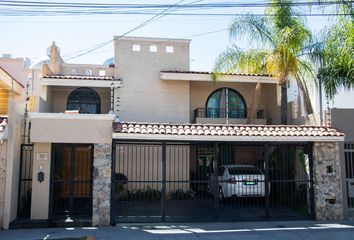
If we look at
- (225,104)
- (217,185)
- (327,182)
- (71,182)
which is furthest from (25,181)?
(225,104)

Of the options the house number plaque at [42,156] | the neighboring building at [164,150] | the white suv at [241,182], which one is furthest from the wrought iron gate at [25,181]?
the white suv at [241,182]

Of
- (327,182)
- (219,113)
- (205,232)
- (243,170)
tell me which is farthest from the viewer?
(219,113)

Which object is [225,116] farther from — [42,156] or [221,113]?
[42,156]

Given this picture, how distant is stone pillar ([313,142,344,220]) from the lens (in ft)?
39.5

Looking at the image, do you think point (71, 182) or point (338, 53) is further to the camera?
point (338, 53)

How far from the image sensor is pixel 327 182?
1216 centimetres

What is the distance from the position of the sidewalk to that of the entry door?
4.31ft

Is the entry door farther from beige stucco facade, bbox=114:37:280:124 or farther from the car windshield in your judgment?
the car windshield

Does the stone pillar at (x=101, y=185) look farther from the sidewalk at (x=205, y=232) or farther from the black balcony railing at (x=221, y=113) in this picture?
the black balcony railing at (x=221, y=113)

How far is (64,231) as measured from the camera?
10.3m

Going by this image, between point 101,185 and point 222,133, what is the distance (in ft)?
13.2

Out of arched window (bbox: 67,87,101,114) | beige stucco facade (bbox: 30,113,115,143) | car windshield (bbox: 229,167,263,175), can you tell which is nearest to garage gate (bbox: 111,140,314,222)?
car windshield (bbox: 229,167,263,175)

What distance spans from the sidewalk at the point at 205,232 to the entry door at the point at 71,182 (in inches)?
51.7

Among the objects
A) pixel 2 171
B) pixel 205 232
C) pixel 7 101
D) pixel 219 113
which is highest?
pixel 7 101
